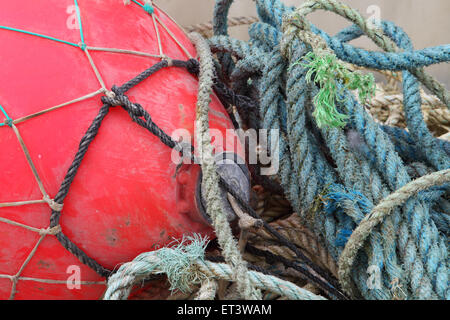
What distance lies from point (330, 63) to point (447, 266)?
1.49ft

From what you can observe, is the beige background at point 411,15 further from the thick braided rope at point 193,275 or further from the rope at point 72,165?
the thick braided rope at point 193,275

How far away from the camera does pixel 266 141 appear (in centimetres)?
107

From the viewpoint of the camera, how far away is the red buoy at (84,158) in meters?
0.81

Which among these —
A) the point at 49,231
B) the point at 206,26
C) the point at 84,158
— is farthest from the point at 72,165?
the point at 206,26

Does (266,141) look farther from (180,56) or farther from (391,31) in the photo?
(391,31)

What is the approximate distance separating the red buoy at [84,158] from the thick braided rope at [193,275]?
7 centimetres

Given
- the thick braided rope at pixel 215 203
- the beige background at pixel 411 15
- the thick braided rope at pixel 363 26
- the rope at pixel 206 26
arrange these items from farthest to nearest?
1. the beige background at pixel 411 15
2. the rope at pixel 206 26
3. the thick braided rope at pixel 363 26
4. the thick braided rope at pixel 215 203

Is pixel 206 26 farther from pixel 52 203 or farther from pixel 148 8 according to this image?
pixel 52 203

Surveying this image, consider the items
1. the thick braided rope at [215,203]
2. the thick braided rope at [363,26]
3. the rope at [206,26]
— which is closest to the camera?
the thick braided rope at [215,203]

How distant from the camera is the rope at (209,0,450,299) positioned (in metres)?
0.86

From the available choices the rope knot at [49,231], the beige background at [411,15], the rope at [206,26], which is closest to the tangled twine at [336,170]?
the rope knot at [49,231]

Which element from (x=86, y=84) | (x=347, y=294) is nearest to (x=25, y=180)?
(x=86, y=84)

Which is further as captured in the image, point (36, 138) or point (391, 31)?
point (391, 31)

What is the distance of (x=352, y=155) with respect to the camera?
3.14 feet
